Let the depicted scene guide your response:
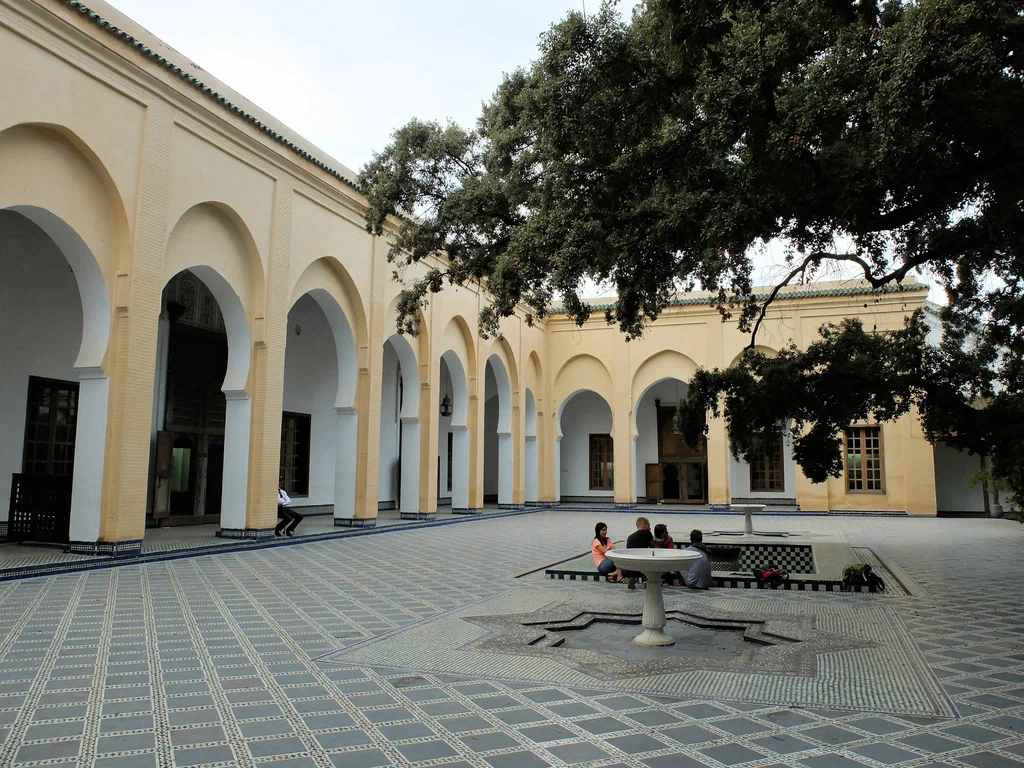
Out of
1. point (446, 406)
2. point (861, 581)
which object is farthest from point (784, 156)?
point (446, 406)

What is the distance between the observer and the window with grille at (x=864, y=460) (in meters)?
22.4

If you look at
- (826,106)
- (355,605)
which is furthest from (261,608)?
(826,106)

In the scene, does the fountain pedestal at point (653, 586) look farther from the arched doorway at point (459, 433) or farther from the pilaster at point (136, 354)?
the arched doorway at point (459, 433)

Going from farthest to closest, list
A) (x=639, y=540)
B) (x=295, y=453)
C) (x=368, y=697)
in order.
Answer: (x=295, y=453)
(x=639, y=540)
(x=368, y=697)

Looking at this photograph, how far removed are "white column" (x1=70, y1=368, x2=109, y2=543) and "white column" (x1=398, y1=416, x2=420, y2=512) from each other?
805 centimetres

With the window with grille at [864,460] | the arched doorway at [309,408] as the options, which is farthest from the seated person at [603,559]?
the window with grille at [864,460]

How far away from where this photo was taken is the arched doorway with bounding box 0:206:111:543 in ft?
31.8

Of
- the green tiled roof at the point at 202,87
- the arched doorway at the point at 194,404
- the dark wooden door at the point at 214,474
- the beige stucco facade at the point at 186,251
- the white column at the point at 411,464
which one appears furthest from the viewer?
the white column at the point at 411,464

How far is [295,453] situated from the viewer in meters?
18.4

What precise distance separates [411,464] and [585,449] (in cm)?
1146

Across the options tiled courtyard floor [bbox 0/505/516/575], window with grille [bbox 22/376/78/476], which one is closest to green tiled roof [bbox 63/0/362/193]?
window with grille [bbox 22/376/78/476]

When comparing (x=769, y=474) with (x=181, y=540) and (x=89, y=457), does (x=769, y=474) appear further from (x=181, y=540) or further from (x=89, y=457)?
(x=89, y=457)

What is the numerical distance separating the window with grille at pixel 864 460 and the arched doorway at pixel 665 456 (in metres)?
4.61

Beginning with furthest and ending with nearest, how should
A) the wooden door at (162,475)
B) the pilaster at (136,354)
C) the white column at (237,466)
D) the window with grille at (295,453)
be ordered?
the window with grille at (295,453) → the wooden door at (162,475) → the white column at (237,466) → the pilaster at (136,354)
